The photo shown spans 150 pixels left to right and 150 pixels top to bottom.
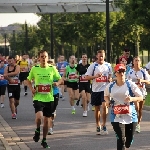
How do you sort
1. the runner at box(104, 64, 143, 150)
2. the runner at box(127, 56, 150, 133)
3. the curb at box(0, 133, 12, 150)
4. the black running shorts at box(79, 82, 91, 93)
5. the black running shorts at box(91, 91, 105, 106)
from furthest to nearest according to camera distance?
the black running shorts at box(79, 82, 91, 93)
the black running shorts at box(91, 91, 105, 106)
the runner at box(127, 56, 150, 133)
the curb at box(0, 133, 12, 150)
the runner at box(104, 64, 143, 150)

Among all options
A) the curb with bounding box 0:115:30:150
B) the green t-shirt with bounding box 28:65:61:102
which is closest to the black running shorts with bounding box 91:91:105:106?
the curb with bounding box 0:115:30:150

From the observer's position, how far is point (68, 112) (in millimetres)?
20656

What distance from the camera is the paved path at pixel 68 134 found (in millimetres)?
12508

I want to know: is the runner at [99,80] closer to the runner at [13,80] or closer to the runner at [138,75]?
the runner at [138,75]

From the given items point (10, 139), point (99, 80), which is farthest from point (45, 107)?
point (99, 80)

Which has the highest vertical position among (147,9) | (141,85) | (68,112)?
(147,9)

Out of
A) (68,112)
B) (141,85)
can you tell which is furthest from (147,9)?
(141,85)

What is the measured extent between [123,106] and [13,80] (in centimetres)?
957

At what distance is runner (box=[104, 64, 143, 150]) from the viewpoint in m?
9.48

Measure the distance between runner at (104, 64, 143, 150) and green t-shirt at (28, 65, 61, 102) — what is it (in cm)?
288

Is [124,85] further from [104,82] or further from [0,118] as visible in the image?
[0,118]

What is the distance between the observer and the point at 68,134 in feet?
47.8

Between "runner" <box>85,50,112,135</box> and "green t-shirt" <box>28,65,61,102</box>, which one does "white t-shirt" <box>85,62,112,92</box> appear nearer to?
"runner" <box>85,50,112,135</box>

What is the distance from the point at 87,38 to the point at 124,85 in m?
48.0
